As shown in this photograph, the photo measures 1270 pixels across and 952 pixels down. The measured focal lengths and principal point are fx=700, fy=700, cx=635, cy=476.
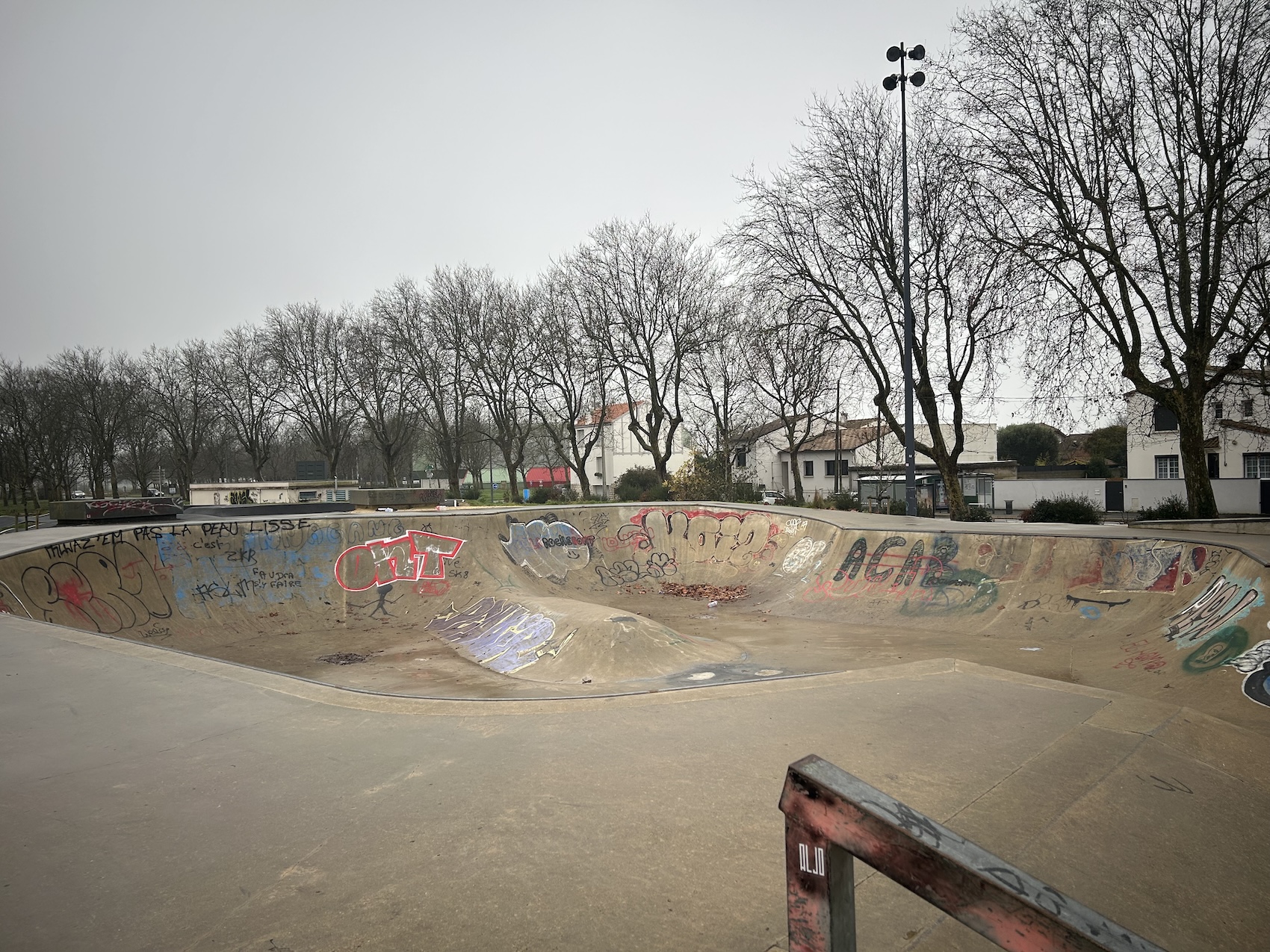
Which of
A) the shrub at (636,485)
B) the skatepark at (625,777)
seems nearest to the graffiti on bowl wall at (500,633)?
Result: the skatepark at (625,777)

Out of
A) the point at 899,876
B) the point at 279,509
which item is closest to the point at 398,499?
the point at 279,509

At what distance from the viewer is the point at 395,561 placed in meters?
16.8

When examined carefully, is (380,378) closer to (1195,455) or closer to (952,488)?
(952,488)

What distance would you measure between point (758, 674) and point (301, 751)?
6757 mm

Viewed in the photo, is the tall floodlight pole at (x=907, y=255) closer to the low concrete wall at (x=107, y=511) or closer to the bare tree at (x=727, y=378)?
the bare tree at (x=727, y=378)

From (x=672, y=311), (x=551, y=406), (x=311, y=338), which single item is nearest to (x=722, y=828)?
(x=672, y=311)

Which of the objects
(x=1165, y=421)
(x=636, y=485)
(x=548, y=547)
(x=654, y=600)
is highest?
(x=1165, y=421)

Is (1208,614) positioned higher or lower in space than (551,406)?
lower

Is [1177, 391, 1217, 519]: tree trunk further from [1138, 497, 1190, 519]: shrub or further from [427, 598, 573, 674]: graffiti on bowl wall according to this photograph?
[427, 598, 573, 674]: graffiti on bowl wall

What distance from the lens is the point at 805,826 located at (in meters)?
1.55

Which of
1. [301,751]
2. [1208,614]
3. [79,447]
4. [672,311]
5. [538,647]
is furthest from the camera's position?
[79,447]

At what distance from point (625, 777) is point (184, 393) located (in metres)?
52.9

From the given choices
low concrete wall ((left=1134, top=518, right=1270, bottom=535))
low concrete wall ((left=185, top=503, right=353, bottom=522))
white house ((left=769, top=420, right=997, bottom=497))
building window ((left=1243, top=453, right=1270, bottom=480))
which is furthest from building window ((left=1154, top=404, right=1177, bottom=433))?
low concrete wall ((left=185, top=503, right=353, bottom=522))

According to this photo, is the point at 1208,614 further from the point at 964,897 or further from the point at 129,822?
the point at 129,822
